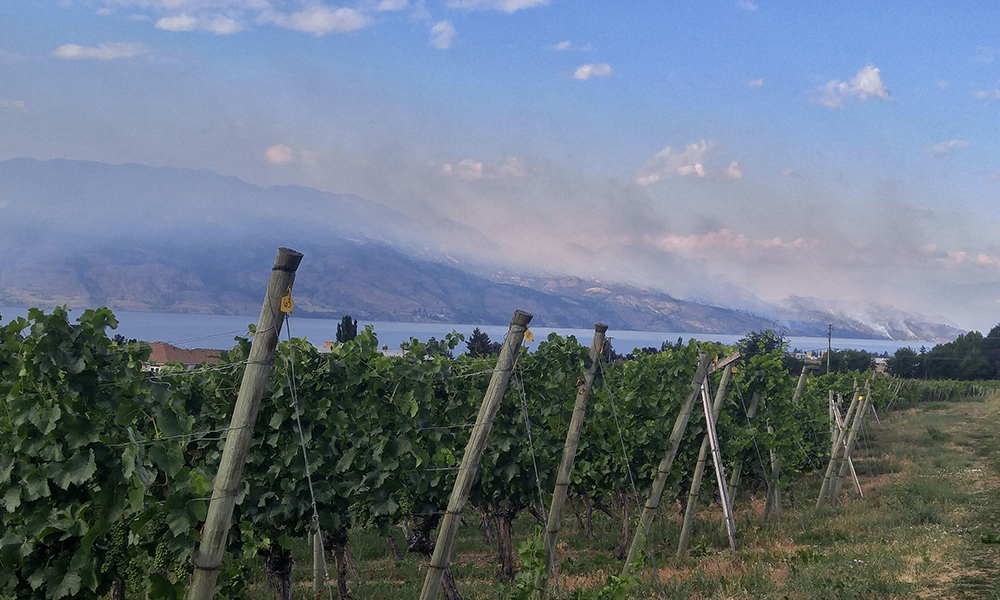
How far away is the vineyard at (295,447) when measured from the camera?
5.59 m

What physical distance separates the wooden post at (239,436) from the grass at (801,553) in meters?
3.89

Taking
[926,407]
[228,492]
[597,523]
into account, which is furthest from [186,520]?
[926,407]

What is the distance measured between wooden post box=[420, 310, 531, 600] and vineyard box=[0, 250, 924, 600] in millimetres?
54

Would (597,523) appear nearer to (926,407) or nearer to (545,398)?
(545,398)

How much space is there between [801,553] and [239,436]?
26.8 feet

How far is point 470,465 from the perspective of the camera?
6402 millimetres

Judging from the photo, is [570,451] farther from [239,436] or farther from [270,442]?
[239,436]

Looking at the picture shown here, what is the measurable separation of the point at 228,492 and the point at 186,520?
0.57 meters

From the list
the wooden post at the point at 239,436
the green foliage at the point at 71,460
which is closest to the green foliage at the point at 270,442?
the green foliage at the point at 71,460

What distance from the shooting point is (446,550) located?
6.38 meters

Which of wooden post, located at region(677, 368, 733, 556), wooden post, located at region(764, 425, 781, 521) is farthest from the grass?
wooden post, located at region(764, 425, 781, 521)

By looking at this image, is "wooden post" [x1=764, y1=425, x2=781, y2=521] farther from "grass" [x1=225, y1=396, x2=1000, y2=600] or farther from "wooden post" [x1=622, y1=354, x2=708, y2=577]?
"wooden post" [x1=622, y1=354, x2=708, y2=577]

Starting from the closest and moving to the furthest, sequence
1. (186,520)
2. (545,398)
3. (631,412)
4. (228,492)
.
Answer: (228,492)
(186,520)
(545,398)
(631,412)

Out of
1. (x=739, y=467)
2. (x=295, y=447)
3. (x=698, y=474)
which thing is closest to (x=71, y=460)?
(x=295, y=447)
